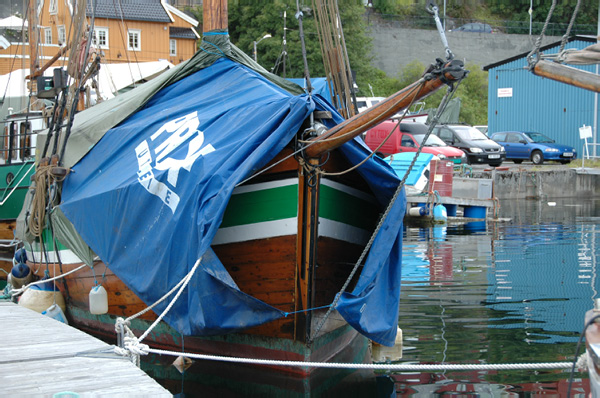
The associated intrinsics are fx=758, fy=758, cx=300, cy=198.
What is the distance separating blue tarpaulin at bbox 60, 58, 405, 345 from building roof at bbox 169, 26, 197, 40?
36.4 meters

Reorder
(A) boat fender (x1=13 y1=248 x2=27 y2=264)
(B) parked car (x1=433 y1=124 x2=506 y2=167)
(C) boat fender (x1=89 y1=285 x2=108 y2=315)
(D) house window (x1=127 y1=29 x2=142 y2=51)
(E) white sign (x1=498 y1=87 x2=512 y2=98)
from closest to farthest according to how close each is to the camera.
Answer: (C) boat fender (x1=89 y1=285 x2=108 y2=315) → (A) boat fender (x1=13 y1=248 x2=27 y2=264) → (B) parked car (x1=433 y1=124 x2=506 y2=167) → (E) white sign (x1=498 y1=87 x2=512 y2=98) → (D) house window (x1=127 y1=29 x2=142 y2=51)

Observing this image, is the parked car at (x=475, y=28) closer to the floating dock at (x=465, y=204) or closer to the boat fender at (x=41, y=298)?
the floating dock at (x=465, y=204)

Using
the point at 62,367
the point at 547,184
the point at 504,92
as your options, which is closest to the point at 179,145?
the point at 62,367

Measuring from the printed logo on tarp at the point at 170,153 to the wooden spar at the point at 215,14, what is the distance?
1276 mm

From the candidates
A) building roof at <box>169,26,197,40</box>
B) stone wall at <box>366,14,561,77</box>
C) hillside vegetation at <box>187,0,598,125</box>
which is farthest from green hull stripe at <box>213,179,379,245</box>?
stone wall at <box>366,14,561,77</box>

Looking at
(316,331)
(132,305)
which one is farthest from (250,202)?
(132,305)

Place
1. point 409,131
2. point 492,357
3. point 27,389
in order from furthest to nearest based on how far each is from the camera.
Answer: point 409,131, point 492,357, point 27,389

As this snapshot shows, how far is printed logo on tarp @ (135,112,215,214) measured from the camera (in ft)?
25.1

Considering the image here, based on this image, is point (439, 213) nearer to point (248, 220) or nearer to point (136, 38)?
point (248, 220)

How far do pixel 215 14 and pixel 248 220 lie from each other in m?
2.77

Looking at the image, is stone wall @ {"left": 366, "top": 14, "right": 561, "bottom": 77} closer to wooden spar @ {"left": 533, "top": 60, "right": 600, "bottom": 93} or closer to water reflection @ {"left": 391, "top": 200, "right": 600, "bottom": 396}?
water reflection @ {"left": 391, "top": 200, "right": 600, "bottom": 396}

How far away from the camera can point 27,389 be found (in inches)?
205

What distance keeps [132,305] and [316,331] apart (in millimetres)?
2353

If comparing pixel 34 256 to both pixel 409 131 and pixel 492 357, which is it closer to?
pixel 492 357
